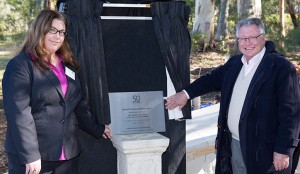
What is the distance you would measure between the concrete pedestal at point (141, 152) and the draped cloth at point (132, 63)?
1.19 feet

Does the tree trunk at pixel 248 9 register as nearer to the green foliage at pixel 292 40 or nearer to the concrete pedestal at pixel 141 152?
the concrete pedestal at pixel 141 152

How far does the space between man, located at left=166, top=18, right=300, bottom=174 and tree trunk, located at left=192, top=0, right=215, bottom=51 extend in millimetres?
15998

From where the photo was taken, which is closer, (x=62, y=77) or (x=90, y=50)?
(x=62, y=77)

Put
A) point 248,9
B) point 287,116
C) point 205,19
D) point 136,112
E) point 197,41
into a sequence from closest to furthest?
point 287,116 < point 136,112 < point 248,9 < point 197,41 < point 205,19

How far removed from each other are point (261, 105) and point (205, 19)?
1667cm

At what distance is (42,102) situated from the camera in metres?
2.63

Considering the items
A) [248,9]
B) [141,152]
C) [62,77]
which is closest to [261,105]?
[141,152]

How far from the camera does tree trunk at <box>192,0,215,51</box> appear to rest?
19031mm

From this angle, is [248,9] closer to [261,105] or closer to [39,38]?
[261,105]

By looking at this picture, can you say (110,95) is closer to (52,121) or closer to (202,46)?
(52,121)

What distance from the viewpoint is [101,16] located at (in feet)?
11.9

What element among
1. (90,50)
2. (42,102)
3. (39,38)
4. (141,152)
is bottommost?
(141,152)

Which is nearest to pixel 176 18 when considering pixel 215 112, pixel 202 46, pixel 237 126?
pixel 237 126

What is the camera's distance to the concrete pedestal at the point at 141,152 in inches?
127
